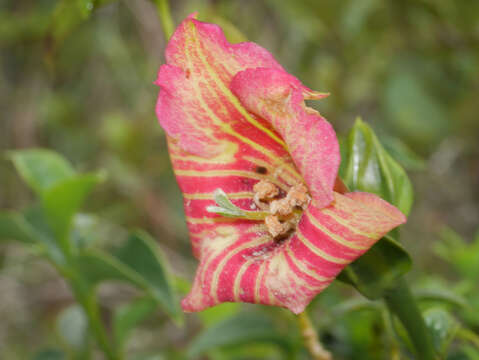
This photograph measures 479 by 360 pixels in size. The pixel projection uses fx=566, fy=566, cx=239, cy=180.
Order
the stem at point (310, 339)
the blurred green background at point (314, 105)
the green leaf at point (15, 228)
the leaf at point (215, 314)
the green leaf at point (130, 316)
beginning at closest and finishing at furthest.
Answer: the stem at point (310, 339)
the green leaf at point (15, 228)
the green leaf at point (130, 316)
the leaf at point (215, 314)
the blurred green background at point (314, 105)

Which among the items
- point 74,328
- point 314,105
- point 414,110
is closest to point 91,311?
point 74,328

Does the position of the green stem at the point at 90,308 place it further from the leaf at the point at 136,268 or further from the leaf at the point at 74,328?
the leaf at the point at 74,328

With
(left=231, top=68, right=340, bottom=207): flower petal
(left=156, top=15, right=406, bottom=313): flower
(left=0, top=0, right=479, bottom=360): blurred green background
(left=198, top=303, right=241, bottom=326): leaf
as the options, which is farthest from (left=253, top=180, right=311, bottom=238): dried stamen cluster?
(left=0, top=0, right=479, bottom=360): blurred green background

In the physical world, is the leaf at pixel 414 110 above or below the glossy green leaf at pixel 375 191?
below

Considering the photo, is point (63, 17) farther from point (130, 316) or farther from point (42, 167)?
point (130, 316)

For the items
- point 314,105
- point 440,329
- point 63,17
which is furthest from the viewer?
point 314,105

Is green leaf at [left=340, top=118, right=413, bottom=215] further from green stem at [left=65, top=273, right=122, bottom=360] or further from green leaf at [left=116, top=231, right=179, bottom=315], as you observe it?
green stem at [left=65, top=273, right=122, bottom=360]

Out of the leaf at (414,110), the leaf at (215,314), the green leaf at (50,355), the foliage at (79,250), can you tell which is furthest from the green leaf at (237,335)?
the leaf at (414,110)
